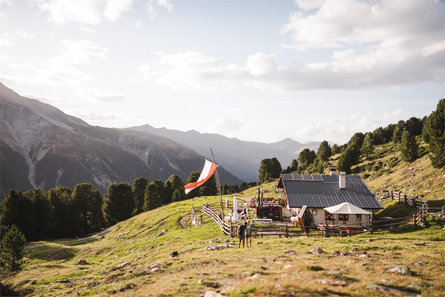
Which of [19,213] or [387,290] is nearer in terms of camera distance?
[387,290]

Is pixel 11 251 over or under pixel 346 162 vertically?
under

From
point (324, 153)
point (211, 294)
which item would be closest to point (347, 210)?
point (211, 294)

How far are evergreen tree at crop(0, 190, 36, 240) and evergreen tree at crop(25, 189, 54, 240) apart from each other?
85 centimetres

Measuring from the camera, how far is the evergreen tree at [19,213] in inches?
2381

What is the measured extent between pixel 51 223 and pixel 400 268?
74470 millimetres

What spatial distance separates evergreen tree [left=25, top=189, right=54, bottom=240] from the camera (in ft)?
210

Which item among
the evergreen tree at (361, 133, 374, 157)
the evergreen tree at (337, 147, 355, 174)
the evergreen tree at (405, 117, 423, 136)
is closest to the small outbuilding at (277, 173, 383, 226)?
the evergreen tree at (337, 147, 355, 174)

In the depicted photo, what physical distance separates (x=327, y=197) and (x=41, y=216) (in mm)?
64333

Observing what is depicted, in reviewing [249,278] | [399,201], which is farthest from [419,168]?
[249,278]

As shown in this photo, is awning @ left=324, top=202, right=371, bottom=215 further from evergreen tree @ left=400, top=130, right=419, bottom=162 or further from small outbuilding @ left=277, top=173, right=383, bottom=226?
evergreen tree @ left=400, top=130, right=419, bottom=162

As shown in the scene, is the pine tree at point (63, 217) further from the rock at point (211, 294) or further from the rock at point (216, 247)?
the rock at point (211, 294)

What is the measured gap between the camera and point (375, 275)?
1269 centimetres

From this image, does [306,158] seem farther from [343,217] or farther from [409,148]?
[343,217]

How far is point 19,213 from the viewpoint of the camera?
202 ft
